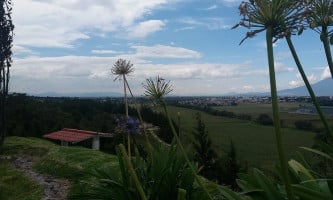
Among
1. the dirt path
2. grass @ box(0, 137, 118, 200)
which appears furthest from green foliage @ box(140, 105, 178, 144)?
the dirt path

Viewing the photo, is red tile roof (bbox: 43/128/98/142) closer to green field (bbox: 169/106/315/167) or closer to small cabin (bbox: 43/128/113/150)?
small cabin (bbox: 43/128/113/150)

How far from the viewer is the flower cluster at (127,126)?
4179 mm

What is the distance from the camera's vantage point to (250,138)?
51969 millimetres

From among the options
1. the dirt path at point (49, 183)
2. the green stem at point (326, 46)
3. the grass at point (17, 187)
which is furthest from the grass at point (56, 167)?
the green stem at point (326, 46)

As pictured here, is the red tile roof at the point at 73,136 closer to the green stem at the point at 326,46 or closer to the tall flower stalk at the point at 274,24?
the green stem at the point at 326,46

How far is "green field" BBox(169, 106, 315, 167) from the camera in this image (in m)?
39.2

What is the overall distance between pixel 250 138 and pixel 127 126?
48840mm

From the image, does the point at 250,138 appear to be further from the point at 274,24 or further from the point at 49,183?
the point at 274,24

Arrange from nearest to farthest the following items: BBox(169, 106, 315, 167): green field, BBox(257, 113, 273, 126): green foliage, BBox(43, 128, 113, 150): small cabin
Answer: BBox(43, 128, 113, 150): small cabin < BBox(169, 106, 315, 167): green field < BBox(257, 113, 273, 126): green foliage

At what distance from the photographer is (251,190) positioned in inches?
90.6

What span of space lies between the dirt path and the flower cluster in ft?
15.9

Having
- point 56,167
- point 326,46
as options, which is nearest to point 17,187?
point 56,167

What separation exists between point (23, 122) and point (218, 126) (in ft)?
121

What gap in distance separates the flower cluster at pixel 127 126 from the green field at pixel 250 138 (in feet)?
100
